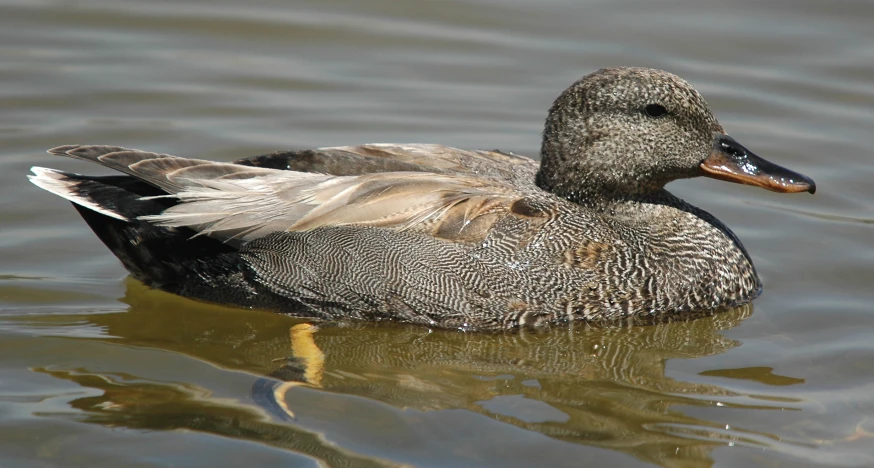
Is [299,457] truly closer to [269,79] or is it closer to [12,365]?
[12,365]

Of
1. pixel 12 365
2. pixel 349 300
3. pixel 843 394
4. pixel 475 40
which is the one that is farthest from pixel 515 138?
pixel 12 365

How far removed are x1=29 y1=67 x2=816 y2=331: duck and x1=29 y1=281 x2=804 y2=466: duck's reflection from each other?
0.38 feet

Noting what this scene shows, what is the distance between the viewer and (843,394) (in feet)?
20.3

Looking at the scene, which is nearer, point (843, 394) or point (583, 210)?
point (843, 394)

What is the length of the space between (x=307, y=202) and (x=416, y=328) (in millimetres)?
944

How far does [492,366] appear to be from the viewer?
253 inches

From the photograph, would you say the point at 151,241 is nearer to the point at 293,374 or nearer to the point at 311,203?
the point at 311,203

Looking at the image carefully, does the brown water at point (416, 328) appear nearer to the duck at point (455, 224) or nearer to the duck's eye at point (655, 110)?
the duck at point (455, 224)

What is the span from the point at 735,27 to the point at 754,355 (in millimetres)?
5312

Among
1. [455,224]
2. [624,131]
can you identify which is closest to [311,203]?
[455,224]

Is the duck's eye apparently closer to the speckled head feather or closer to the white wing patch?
the speckled head feather

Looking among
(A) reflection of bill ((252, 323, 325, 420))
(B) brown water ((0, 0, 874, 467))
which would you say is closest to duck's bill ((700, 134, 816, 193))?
(B) brown water ((0, 0, 874, 467))

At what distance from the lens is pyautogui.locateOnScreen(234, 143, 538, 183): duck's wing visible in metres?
7.00

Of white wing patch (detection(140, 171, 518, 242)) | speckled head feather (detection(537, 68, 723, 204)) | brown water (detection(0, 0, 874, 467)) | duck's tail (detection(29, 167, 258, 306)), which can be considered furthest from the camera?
speckled head feather (detection(537, 68, 723, 204))
